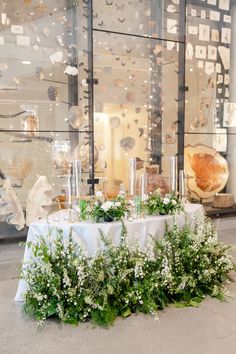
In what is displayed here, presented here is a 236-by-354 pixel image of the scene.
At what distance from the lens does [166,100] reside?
6.04 metres

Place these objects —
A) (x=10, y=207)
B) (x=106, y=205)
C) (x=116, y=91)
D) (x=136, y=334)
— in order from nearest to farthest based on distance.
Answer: (x=136, y=334) < (x=106, y=205) < (x=10, y=207) < (x=116, y=91)

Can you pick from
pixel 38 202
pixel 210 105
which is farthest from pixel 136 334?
pixel 210 105

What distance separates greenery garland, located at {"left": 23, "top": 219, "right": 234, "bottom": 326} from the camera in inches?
106

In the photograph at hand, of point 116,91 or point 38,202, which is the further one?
point 116,91

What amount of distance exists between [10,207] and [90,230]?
2.06 m

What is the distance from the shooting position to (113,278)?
2.80 metres

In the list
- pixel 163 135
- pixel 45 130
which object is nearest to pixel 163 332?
pixel 45 130

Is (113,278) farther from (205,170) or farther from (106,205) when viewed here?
(205,170)

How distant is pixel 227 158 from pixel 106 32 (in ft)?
10.1

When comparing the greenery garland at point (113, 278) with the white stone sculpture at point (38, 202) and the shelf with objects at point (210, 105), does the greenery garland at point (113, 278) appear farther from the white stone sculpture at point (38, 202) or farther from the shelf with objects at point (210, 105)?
the shelf with objects at point (210, 105)

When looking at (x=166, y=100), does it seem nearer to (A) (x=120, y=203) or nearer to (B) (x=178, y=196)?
(B) (x=178, y=196)

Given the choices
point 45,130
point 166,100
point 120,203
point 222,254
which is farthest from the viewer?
point 166,100

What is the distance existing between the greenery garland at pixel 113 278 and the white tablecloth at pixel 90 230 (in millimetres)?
59

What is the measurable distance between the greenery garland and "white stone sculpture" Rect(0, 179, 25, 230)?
5.86 feet
